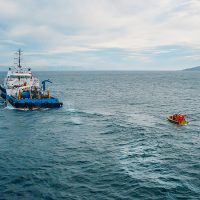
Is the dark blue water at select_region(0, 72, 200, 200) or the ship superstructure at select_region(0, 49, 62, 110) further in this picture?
the ship superstructure at select_region(0, 49, 62, 110)

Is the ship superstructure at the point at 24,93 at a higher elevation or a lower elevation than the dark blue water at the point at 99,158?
higher

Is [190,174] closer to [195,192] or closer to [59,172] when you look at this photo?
[195,192]

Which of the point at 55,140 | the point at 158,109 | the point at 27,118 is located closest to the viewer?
the point at 55,140

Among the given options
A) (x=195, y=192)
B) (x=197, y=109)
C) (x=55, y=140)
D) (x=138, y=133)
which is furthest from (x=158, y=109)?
(x=195, y=192)

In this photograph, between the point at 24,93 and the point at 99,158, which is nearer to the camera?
the point at 99,158

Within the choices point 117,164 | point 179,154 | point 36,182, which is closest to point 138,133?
point 179,154

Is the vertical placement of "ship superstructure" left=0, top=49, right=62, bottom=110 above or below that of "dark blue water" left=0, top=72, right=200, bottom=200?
above

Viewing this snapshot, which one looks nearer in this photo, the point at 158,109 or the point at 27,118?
the point at 27,118

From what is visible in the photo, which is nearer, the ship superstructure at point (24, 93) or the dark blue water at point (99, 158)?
the dark blue water at point (99, 158)

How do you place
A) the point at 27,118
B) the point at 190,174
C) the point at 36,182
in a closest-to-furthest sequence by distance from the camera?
1. the point at 36,182
2. the point at 190,174
3. the point at 27,118
